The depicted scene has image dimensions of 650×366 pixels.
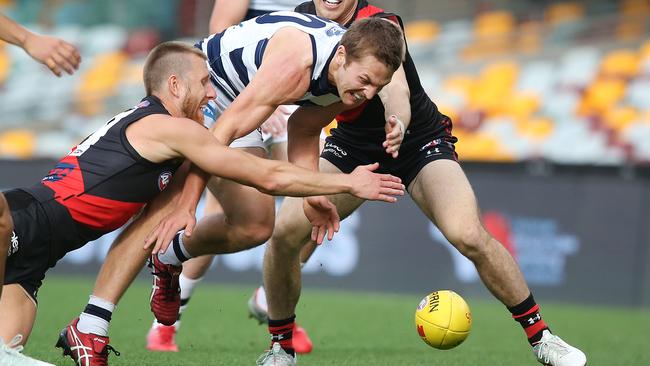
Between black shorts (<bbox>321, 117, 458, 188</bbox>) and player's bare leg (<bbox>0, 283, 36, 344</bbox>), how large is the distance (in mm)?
2249

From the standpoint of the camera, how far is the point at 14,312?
199 inches

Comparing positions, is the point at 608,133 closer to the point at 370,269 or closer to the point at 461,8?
the point at 461,8

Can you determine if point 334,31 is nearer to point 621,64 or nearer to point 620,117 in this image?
point 620,117

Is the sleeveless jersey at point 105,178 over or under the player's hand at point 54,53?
under

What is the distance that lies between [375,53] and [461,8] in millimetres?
12599

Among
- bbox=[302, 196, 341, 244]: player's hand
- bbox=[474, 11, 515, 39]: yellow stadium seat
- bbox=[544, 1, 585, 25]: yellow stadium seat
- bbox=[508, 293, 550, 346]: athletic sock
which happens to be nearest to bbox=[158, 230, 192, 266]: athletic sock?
bbox=[302, 196, 341, 244]: player's hand

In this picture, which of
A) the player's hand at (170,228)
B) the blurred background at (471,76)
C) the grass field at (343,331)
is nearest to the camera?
the player's hand at (170,228)

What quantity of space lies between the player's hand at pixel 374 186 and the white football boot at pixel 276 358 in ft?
5.30

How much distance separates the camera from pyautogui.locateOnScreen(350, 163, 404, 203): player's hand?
4891 mm

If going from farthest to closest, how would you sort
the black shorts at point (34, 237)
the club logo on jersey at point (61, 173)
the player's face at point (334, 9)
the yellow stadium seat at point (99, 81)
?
the yellow stadium seat at point (99, 81) < the player's face at point (334, 9) < the club logo on jersey at point (61, 173) < the black shorts at point (34, 237)

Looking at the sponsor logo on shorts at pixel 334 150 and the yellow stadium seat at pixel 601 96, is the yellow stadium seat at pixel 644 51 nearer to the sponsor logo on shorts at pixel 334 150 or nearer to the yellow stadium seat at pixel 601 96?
the yellow stadium seat at pixel 601 96

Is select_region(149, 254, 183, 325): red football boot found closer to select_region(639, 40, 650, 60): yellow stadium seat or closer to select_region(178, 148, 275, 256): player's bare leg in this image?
select_region(178, 148, 275, 256): player's bare leg

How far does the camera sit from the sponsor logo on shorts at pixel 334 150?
21.4 ft

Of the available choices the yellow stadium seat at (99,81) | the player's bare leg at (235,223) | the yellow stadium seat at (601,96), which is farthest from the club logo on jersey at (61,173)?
the yellow stadium seat at (601,96)
